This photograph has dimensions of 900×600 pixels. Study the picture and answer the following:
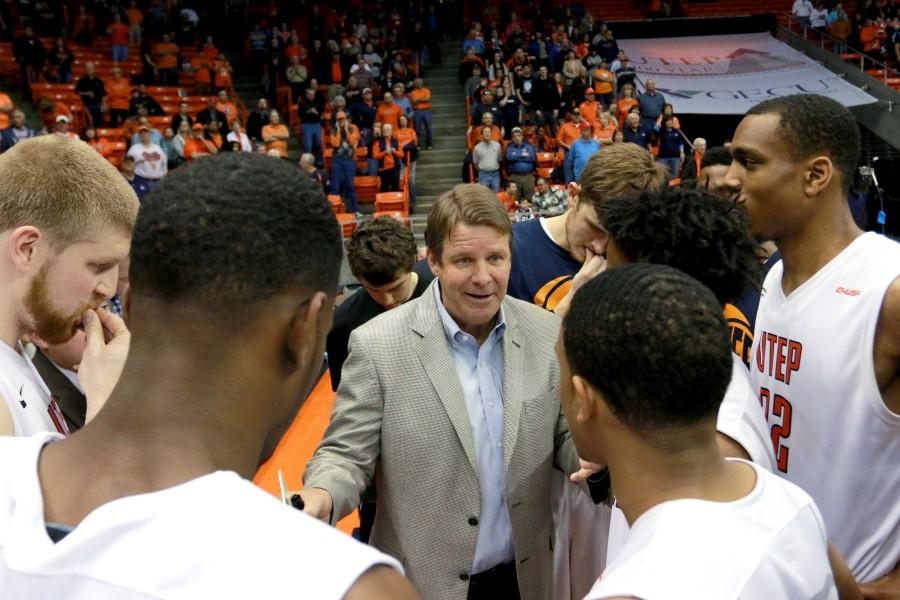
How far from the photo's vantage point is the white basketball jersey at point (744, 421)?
5.82 feet

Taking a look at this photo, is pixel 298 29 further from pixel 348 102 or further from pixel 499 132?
pixel 499 132

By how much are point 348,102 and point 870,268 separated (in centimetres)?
1533

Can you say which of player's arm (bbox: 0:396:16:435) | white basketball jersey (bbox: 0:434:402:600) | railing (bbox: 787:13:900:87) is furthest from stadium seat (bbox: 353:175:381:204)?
white basketball jersey (bbox: 0:434:402:600)

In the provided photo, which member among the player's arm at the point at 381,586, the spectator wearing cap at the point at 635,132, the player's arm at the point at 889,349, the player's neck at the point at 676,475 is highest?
the player's arm at the point at 381,586

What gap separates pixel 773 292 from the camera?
2.59 m

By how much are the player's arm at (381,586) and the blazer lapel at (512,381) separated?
1.37m

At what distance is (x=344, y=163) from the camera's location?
14.5 metres

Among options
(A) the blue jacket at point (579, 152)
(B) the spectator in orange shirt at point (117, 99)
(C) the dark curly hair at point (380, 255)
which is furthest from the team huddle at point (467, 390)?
(B) the spectator in orange shirt at point (117, 99)

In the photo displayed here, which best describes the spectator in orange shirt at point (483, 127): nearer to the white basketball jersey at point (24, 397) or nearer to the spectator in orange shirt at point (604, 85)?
the spectator in orange shirt at point (604, 85)

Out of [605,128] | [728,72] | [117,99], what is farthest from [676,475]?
[728,72]

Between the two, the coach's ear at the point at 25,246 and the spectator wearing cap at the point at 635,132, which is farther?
the spectator wearing cap at the point at 635,132

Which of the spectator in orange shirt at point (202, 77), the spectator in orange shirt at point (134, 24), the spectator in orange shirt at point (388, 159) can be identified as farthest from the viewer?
the spectator in orange shirt at point (134, 24)

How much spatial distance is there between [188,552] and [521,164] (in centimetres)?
1388

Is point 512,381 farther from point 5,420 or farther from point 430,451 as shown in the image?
point 5,420
